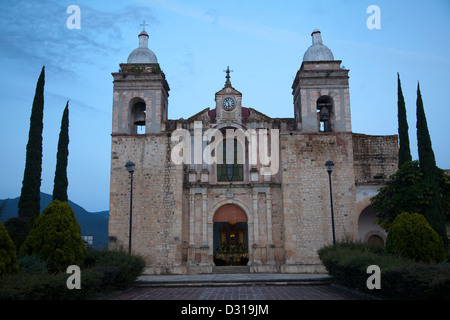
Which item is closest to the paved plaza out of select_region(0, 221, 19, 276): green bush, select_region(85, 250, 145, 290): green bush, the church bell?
select_region(85, 250, 145, 290): green bush

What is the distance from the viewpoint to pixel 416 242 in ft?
39.6

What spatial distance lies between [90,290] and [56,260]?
141 centimetres

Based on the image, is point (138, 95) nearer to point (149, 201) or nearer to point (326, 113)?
point (149, 201)

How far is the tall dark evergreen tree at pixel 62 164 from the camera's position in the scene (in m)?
21.7

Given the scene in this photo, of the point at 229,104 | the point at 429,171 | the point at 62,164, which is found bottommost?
the point at 429,171

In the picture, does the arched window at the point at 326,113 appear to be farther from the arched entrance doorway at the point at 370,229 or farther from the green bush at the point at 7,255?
the green bush at the point at 7,255

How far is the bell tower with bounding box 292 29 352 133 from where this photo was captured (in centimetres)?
2178

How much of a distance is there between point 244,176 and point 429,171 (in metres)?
9.15

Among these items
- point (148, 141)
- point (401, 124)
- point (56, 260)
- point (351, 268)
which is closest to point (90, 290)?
point (56, 260)

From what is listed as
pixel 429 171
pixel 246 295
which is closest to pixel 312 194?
pixel 429 171

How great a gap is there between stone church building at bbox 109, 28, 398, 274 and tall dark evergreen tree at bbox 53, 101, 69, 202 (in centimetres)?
305
